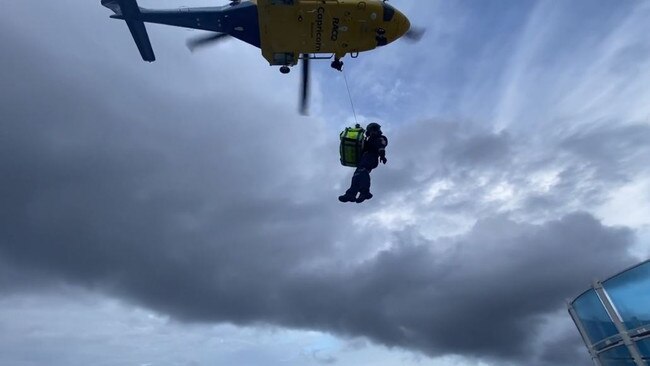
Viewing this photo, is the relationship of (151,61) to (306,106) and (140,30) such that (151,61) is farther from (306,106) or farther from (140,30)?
(306,106)

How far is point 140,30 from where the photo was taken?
2416cm

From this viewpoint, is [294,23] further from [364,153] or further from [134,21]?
[134,21]

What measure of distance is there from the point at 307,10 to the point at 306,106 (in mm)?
5272

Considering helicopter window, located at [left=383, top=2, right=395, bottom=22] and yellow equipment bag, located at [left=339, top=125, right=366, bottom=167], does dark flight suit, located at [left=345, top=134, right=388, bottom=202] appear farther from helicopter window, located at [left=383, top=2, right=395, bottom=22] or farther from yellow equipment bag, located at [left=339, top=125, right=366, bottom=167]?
helicopter window, located at [left=383, top=2, right=395, bottom=22]

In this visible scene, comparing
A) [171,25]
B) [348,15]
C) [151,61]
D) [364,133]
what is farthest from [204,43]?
[364,133]

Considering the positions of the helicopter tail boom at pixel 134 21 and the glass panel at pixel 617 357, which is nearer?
the glass panel at pixel 617 357

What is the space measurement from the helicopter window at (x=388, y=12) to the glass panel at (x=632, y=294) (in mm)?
14998

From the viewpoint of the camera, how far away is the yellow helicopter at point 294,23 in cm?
2058

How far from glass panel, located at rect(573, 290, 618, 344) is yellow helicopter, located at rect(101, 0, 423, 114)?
14.4 m

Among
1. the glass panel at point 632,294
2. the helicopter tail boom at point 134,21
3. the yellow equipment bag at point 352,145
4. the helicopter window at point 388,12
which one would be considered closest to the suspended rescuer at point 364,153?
the yellow equipment bag at point 352,145

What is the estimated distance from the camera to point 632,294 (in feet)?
37.7

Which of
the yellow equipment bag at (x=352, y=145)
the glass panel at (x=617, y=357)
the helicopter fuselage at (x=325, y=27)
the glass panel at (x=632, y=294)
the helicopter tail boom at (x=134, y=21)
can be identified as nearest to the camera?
the glass panel at (x=632, y=294)

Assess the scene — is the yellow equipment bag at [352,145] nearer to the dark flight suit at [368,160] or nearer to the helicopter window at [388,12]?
the dark flight suit at [368,160]

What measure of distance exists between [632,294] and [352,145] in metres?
9.56
